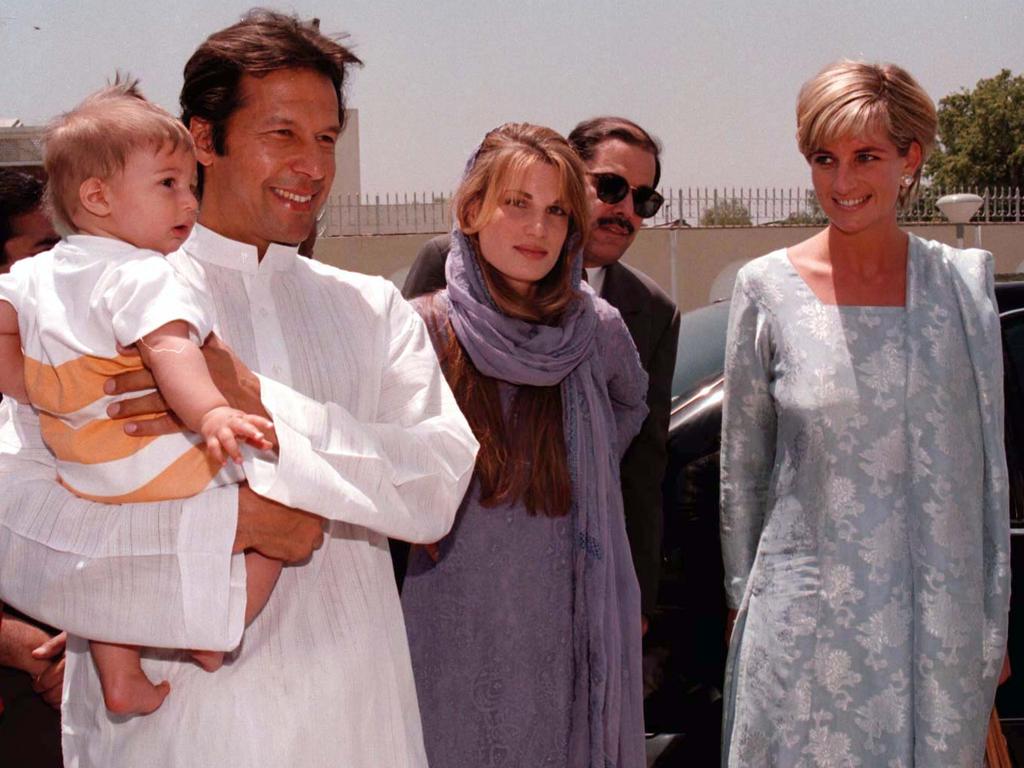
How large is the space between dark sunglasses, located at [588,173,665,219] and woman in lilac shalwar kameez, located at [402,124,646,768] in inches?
17.1

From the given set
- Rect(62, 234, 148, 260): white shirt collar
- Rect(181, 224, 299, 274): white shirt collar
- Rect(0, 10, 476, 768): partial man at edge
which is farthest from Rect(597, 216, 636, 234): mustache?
Rect(62, 234, 148, 260): white shirt collar

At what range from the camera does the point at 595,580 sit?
270 cm

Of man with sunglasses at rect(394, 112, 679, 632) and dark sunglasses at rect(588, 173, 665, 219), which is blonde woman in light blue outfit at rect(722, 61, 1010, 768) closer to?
man with sunglasses at rect(394, 112, 679, 632)

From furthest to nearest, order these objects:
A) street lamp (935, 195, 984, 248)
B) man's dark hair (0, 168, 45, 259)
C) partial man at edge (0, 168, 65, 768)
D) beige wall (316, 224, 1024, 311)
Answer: beige wall (316, 224, 1024, 311)
street lamp (935, 195, 984, 248)
man's dark hair (0, 168, 45, 259)
partial man at edge (0, 168, 65, 768)

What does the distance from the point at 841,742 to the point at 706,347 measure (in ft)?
3.99

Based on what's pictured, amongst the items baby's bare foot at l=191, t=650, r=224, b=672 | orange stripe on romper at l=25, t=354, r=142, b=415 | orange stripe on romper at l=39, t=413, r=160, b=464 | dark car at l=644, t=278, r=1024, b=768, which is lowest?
dark car at l=644, t=278, r=1024, b=768

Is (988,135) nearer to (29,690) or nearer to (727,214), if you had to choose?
(727,214)

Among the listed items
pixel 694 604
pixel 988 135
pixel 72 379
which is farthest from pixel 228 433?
pixel 988 135

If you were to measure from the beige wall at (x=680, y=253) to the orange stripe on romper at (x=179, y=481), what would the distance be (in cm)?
1863

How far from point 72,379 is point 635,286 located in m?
1.82

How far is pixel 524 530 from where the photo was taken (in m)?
2.70

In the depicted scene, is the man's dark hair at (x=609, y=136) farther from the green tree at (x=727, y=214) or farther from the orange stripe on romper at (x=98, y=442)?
the green tree at (x=727, y=214)

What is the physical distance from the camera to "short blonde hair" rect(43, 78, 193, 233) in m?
1.84

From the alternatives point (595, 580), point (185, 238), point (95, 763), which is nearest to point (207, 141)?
point (185, 238)
